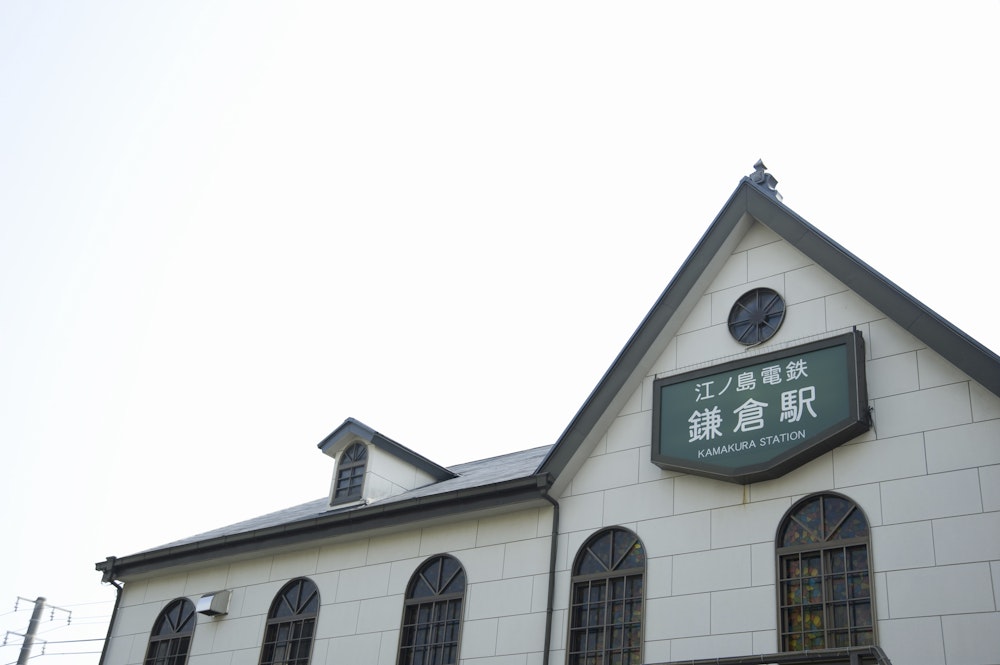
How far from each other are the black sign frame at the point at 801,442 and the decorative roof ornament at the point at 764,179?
2.85m

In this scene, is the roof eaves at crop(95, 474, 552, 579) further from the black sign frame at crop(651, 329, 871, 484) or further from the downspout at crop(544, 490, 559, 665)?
the black sign frame at crop(651, 329, 871, 484)

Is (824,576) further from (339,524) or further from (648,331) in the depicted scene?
(339,524)

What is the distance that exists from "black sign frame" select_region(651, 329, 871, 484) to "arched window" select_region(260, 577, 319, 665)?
7504 millimetres

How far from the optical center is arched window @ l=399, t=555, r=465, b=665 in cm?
1661

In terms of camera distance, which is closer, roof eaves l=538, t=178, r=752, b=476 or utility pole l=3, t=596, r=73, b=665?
roof eaves l=538, t=178, r=752, b=476

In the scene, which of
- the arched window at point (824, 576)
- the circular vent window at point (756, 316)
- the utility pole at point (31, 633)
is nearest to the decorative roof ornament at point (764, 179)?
the circular vent window at point (756, 316)

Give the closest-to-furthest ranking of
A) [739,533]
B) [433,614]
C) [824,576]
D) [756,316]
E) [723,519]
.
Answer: [824,576] → [739,533] → [723,519] → [756,316] → [433,614]

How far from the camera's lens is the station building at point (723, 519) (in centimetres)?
1259

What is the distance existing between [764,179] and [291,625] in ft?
37.7

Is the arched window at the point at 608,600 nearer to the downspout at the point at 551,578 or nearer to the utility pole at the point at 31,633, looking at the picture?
the downspout at the point at 551,578

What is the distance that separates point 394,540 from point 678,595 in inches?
235

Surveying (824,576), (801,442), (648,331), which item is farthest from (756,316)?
(824,576)

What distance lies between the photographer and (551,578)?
1570cm

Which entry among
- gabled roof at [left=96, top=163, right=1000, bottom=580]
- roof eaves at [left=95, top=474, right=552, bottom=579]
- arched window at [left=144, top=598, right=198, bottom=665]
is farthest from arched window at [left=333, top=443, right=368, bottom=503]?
arched window at [left=144, top=598, right=198, bottom=665]
